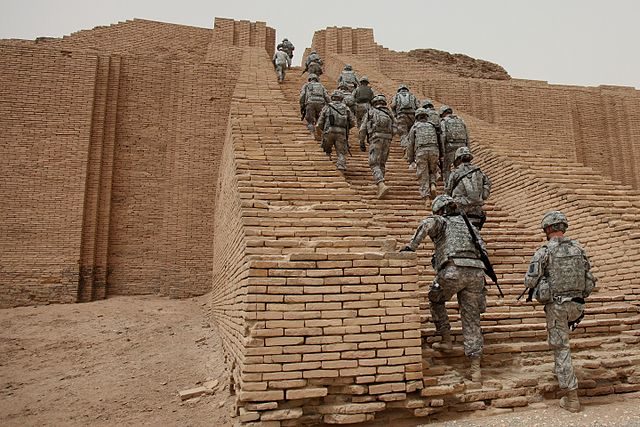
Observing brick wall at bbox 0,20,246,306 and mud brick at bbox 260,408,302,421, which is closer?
mud brick at bbox 260,408,302,421

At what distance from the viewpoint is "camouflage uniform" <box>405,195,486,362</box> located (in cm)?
400

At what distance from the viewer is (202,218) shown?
10.4 meters

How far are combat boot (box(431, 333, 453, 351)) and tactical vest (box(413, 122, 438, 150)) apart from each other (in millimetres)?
3150

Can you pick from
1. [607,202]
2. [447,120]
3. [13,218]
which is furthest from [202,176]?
[607,202]

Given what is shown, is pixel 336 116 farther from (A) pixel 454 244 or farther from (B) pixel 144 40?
(B) pixel 144 40

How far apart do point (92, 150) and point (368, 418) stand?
869cm

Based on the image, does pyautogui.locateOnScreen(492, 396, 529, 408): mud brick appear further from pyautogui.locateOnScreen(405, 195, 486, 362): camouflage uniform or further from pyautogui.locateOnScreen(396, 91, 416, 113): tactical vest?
pyautogui.locateOnScreen(396, 91, 416, 113): tactical vest

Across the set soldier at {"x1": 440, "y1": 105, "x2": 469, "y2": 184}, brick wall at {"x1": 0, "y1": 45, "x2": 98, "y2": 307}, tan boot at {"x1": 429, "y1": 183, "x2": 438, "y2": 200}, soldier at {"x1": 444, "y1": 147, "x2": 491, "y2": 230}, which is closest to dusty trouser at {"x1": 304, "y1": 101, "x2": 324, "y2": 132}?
soldier at {"x1": 440, "y1": 105, "x2": 469, "y2": 184}

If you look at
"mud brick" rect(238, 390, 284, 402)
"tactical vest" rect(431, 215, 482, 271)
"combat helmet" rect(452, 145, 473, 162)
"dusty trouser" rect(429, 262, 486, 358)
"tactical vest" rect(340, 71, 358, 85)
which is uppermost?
"tactical vest" rect(340, 71, 358, 85)

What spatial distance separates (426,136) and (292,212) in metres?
3.14

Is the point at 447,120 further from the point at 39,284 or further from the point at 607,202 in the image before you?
the point at 39,284

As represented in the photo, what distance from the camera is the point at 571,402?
3.81 m

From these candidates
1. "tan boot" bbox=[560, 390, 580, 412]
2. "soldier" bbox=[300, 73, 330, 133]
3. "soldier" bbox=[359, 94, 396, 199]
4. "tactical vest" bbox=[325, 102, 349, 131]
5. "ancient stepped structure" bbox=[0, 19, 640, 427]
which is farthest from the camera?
"soldier" bbox=[300, 73, 330, 133]

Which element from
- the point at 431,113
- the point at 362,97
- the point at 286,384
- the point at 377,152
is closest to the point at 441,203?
the point at 286,384
